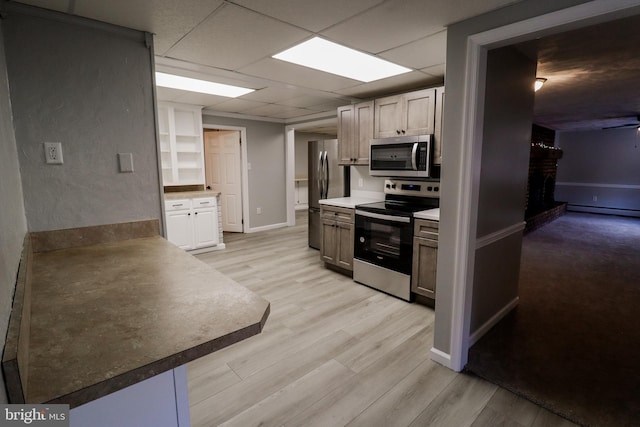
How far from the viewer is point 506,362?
2164 mm

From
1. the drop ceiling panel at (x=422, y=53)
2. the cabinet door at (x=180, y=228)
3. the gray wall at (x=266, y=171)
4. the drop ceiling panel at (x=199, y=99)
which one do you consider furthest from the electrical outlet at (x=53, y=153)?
the gray wall at (x=266, y=171)

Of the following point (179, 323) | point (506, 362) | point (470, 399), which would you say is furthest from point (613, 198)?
point (179, 323)

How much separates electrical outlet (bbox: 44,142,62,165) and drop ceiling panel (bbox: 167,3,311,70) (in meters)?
1.11

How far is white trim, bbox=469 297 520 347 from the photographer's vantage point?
7.91ft

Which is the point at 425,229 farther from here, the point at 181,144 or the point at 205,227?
the point at 181,144

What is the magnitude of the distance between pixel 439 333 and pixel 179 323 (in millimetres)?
1819

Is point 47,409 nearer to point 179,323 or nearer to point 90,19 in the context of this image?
point 179,323

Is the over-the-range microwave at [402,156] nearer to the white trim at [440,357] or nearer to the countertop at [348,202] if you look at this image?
the countertop at [348,202]

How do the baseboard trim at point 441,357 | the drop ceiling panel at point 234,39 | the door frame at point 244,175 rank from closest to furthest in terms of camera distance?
the drop ceiling panel at point 234,39, the baseboard trim at point 441,357, the door frame at point 244,175

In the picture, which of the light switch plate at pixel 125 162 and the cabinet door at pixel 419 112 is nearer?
the light switch plate at pixel 125 162

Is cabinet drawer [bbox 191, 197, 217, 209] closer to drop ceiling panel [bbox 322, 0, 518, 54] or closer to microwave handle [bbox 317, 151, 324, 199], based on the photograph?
microwave handle [bbox 317, 151, 324, 199]

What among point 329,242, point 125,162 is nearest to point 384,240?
point 329,242

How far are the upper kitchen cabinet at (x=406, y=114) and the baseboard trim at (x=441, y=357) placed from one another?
6.65 ft

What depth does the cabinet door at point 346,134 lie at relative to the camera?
3941 mm
